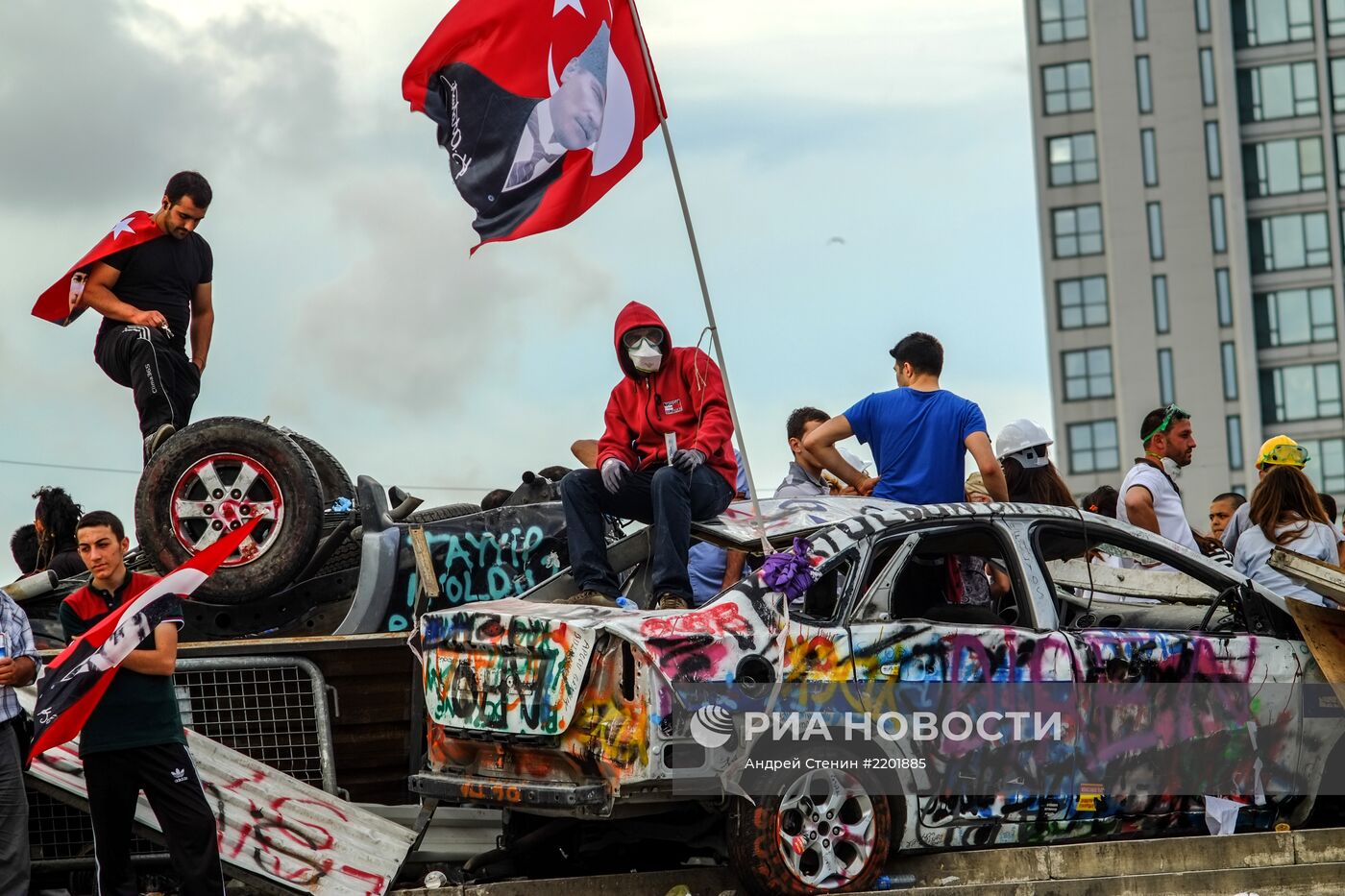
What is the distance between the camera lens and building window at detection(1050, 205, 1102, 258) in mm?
84438

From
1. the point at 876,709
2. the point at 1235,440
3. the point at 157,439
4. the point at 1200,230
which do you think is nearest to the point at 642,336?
the point at 876,709

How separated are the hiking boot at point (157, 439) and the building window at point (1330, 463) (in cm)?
7466

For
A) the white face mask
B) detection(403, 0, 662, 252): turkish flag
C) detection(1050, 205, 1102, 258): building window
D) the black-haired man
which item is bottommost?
the black-haired man

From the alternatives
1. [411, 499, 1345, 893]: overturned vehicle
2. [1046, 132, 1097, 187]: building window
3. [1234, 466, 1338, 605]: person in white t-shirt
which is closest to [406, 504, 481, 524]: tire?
[411, 499, 1345, 893]: overturned vehicle

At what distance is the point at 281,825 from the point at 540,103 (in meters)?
3.93

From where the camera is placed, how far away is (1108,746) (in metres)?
7.91

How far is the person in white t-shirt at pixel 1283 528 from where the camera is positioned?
9.59 meters

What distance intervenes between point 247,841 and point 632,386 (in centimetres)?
283

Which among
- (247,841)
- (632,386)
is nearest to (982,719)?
(632,386)

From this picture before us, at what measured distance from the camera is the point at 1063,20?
8506 centimetres

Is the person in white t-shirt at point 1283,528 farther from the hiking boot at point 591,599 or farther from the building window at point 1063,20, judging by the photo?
the building window at point 1063,20

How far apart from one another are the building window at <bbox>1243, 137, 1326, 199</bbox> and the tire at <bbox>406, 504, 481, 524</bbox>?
76.2 meters

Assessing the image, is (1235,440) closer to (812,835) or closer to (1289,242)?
(1289,242)

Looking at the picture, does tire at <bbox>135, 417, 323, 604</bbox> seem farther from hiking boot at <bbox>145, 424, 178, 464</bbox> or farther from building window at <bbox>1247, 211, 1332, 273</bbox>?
building window at <bbox>1247, 211, 1332, 273</bbox>
